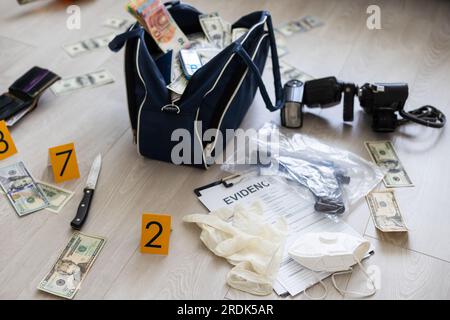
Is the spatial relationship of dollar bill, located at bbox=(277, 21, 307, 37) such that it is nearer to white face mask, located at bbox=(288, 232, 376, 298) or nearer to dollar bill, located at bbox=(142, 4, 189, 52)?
dollar bill, located at bbox=(142, 4, 189, 52)

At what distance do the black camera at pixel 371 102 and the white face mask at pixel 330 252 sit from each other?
1.60 feet

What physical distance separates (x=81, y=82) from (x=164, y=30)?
446mm

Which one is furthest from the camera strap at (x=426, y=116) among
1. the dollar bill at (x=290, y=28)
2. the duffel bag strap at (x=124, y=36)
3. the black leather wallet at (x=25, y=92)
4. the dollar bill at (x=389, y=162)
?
the black leather wallet at (x=25, y=92)

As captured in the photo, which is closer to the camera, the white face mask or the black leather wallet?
the white face mask

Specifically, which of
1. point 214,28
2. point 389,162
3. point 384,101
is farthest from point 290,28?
point 389,162

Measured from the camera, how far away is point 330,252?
130 cm

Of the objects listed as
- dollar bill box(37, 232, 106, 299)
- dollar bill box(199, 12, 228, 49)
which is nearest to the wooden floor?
dollar bill box(37, 232, 106, 299)

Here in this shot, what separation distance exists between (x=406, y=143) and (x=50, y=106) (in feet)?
3.90

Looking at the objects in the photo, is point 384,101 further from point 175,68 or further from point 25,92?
point 25,92

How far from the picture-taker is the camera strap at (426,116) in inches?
66.5

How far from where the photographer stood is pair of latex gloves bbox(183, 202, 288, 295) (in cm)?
128

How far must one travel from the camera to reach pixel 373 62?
2.00m

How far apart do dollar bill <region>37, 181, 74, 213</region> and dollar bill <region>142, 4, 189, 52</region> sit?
52 centimetres
